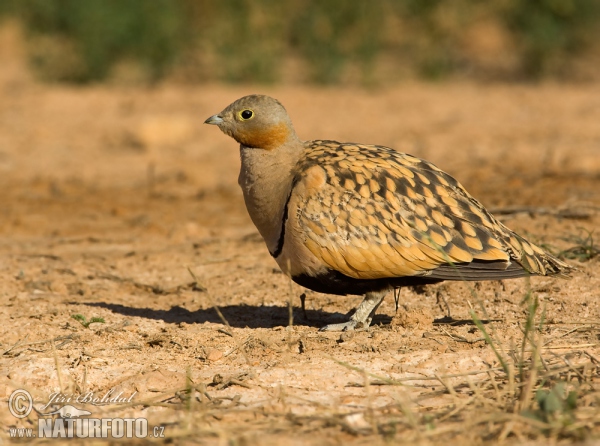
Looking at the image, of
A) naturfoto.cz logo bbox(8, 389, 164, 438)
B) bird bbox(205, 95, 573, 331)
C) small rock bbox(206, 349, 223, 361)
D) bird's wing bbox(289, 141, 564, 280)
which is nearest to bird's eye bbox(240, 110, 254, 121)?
bird bbox(205, 95, 573, 331)

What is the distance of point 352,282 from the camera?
505cm

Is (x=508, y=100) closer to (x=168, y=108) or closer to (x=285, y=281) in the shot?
(x=168, y=108)

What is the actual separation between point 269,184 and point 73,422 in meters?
1.86

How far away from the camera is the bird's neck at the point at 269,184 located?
5262mm

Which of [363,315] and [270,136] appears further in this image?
[270,136]

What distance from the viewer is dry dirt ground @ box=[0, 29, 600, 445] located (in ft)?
13.2

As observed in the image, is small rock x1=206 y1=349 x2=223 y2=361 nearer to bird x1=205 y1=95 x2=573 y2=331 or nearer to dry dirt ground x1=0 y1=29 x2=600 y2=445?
dry dirt ground x1=0 y1=29 x2=600 y2=445

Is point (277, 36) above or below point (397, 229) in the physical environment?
above

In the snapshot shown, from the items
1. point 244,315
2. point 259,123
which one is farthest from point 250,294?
point 259,123

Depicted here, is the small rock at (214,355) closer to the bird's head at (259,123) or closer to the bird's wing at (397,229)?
the bird's wing at (397,229)

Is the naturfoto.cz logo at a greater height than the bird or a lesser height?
lesser

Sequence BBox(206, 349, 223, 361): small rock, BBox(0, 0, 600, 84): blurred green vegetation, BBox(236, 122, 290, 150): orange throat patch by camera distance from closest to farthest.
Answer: BBox(206, 349, 223, 361): small rock → BBox(236, 122, 290, 150): orange throat patch → BBox(0, 0, 600, 84): blurred green vegetation

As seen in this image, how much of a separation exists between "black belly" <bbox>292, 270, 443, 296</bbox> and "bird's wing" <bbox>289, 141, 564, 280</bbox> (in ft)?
0.21

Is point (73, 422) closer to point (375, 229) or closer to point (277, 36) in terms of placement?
point (375, 229)
